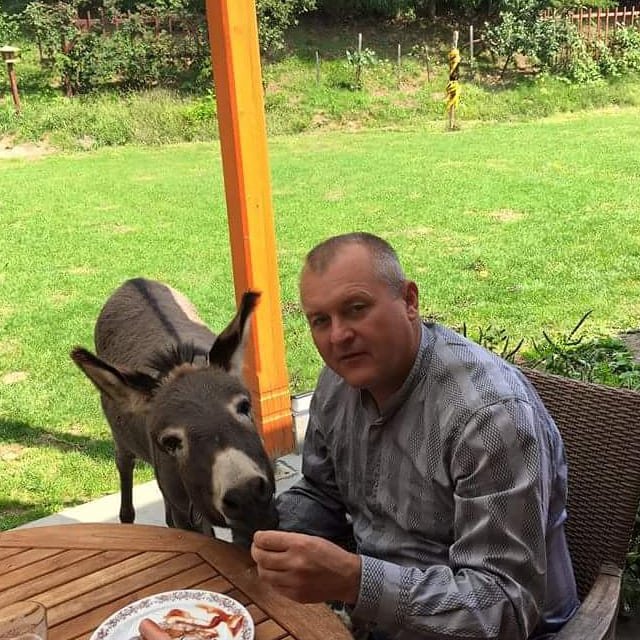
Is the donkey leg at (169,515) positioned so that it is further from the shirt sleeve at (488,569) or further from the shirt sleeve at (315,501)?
the shirt sleeve at (488,569)

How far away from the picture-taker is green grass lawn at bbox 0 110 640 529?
4453mm

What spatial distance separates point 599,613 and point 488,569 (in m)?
0.25

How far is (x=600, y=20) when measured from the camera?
16984mm

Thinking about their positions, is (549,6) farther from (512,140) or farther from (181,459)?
(181,459)

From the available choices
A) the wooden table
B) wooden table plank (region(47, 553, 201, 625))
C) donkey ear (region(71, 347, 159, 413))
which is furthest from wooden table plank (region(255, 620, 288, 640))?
donkey ear (region(71, 347, 159, 413))

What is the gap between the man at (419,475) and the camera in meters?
1.20

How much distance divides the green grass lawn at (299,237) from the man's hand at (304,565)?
8.23 ft

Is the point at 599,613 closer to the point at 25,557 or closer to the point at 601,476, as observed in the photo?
the point at 601,476

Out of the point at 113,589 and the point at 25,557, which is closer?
the point at 113,589

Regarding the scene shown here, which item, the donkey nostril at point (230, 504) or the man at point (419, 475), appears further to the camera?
the donkey nostril at point (230, 504)

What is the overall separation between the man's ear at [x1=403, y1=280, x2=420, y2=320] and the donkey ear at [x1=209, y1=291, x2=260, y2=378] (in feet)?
1.99

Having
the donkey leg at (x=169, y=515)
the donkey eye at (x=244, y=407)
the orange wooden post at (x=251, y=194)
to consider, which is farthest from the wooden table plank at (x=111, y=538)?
the orange wooden post at (x=251, y=194)

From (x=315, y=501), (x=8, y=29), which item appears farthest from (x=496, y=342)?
(x=8, y=29)

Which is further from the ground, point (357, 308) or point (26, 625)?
point (357, 308)
